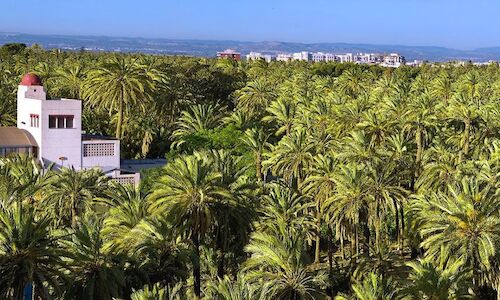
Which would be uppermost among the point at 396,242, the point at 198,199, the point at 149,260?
Result: the point at 198,199

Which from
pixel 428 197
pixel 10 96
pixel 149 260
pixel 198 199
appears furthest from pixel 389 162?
pixel 10 96

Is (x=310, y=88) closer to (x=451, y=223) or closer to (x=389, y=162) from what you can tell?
(x=389, y=162)

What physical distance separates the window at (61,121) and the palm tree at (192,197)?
15768 millimetres

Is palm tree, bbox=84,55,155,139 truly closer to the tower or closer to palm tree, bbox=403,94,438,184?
the tower

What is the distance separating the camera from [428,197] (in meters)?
32.5

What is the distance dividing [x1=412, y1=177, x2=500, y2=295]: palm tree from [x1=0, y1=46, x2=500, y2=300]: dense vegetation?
55mm

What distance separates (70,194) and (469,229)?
1615 cm

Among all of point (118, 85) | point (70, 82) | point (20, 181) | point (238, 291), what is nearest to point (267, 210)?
point (20, 181)

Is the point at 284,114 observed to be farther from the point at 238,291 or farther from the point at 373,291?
the point at 238,291

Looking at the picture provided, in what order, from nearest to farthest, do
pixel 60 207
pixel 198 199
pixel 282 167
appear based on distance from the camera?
1. pixel 198 199
2. pixel 60 207
3. pixel 282 167

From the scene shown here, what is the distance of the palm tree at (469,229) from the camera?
25469mm

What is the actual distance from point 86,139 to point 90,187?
501 inches

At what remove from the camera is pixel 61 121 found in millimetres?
41969

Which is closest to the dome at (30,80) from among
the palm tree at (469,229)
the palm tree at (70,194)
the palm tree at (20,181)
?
the palm tree at (20,181)
